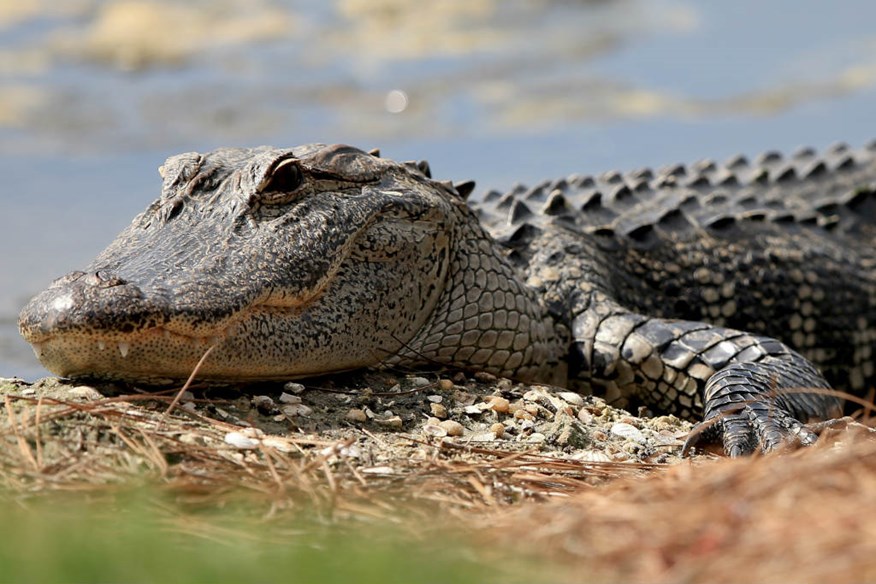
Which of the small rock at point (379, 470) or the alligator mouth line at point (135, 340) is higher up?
the alligator mouth line at point (135, 340)

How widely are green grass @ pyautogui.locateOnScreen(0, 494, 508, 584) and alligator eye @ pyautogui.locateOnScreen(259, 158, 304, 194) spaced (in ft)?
5.25

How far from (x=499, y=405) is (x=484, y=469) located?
1.00 meters

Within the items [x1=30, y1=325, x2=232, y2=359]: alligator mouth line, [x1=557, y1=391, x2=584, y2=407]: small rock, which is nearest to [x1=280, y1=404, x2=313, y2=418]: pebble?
[x1=30, y1=325, x2=232, y2=359]: alligator mouth line

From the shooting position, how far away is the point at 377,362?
396 centimetres

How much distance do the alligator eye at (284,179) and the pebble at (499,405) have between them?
41.0 inches

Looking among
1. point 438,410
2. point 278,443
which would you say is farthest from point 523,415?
point 278,443

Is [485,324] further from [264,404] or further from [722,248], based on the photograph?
[722,248]

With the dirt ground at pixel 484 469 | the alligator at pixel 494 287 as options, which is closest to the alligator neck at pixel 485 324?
the alligator at pixel 494 287

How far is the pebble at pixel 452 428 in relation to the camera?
355 cm

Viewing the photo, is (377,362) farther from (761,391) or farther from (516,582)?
(516,582)

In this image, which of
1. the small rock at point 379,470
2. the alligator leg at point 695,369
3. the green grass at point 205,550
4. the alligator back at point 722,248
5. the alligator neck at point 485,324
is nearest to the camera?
the green grass at point 205,550

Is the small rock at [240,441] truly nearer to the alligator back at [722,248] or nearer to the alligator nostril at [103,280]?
the alligator nostril at [103,280]

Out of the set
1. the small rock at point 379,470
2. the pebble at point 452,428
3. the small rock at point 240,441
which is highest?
the small rock at point 240,441

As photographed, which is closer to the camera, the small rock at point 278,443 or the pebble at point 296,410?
the small rock at point 278,443
